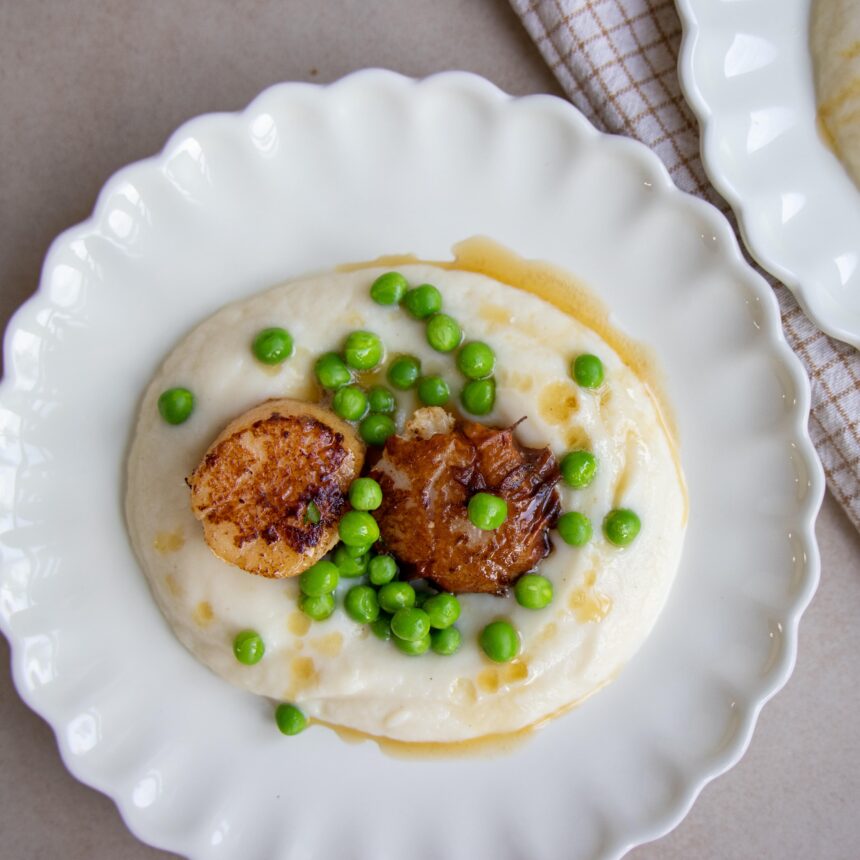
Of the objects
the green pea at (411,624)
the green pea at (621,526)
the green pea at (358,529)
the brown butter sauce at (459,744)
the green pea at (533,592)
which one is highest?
the green pea at (358,529)

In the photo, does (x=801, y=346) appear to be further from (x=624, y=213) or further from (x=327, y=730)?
(x=327, y=730)

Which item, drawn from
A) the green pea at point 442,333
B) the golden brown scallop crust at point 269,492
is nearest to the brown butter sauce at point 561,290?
the green pea at point 442,333

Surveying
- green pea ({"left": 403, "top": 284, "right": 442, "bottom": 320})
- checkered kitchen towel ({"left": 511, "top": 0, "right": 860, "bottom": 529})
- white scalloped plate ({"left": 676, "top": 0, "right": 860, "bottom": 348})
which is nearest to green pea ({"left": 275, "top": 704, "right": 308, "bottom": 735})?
green pea ({"left": 403, "top": 284, "right": 442, "bottom": 320})

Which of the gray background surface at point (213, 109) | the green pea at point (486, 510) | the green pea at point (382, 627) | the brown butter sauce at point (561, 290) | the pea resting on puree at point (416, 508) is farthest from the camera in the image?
the gray background surface at point (213, 109)

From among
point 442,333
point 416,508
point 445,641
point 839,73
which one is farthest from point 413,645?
point 839,73

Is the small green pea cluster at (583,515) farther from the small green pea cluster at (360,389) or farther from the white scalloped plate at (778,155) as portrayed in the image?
the white scalloped plate at (778,155)
